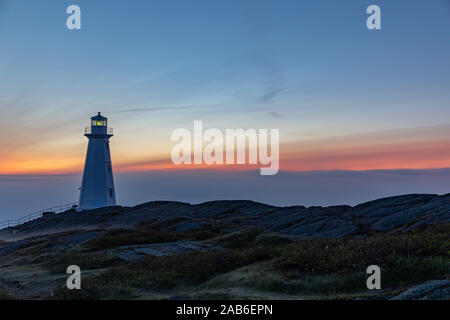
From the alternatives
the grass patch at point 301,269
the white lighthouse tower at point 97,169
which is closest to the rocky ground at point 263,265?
the grass patch at point 301,269

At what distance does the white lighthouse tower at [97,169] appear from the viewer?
6356cm

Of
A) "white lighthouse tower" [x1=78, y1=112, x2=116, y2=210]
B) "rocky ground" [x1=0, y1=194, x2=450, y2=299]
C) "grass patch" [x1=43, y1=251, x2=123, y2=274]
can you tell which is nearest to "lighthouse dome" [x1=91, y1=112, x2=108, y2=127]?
"white lighthouse tower" [x1=78, y1=112, x2=116, y2=210]

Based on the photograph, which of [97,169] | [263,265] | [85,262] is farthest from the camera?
[97,169]

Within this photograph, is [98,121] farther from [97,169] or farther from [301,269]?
[301,269]

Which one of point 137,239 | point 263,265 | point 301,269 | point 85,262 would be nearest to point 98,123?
point 137,239

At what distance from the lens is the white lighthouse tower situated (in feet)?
209

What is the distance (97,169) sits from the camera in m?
63.6

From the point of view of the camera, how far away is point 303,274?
54.0 feet

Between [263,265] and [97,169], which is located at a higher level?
[97,169]

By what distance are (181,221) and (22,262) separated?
20.4 metres

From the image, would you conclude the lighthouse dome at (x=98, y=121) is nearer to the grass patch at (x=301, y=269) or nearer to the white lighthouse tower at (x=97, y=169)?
the white lighthouse tower at (x=97, y=169)

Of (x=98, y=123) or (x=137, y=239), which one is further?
(x=98, y=123)
